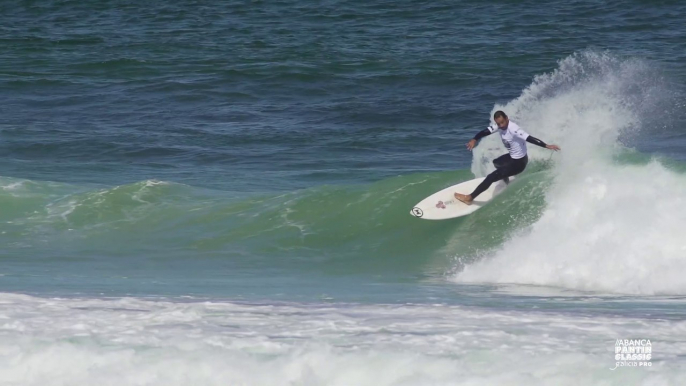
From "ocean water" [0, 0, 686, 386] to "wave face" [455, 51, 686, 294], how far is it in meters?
0.04

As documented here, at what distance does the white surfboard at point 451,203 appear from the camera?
1300 centimetres

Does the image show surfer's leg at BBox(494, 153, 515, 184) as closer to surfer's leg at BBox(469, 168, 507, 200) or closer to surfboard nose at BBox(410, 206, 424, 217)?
surfer's leg at BBox(469, 168, 507, 200)

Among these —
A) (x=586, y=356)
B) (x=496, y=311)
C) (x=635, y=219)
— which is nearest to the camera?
(x=586, y=356)

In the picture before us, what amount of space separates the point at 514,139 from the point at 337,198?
348 centimetres

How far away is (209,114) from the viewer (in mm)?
22188

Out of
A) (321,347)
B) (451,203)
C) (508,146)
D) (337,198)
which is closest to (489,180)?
(508,146)

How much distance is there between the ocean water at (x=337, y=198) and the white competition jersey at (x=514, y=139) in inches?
32.2

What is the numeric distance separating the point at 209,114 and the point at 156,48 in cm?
735

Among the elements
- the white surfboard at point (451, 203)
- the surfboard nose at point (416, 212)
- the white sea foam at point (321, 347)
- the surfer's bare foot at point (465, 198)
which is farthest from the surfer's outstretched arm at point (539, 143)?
the white sea foam at point (321, 347)

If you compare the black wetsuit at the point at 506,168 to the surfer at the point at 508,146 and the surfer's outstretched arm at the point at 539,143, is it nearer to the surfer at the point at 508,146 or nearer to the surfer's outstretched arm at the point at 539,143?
the surfer at the point at 508,146

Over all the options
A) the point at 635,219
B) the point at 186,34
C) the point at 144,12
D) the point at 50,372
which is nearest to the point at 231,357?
the point at 50,372

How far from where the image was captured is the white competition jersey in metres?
12.2

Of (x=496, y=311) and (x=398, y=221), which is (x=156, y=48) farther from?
(x=496, y=311)

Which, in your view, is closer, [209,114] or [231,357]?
[231,357]
